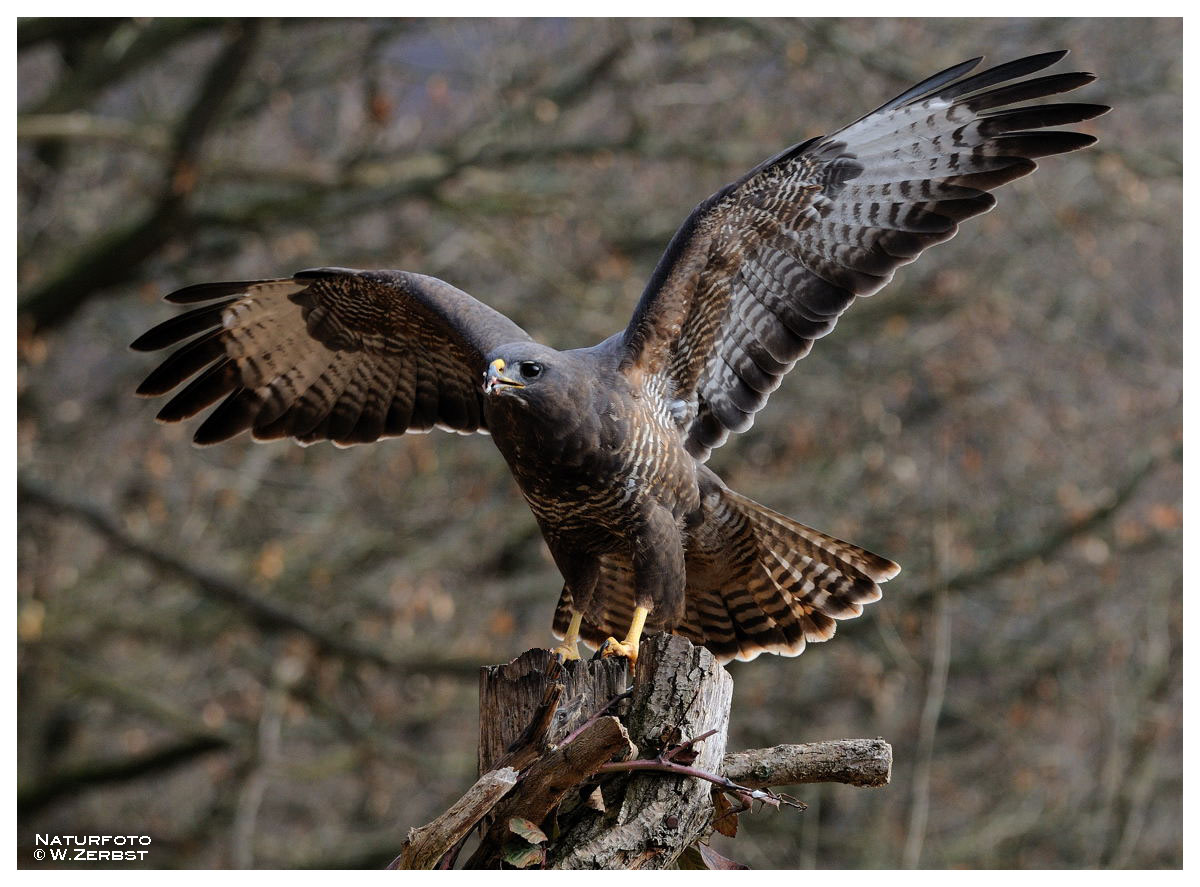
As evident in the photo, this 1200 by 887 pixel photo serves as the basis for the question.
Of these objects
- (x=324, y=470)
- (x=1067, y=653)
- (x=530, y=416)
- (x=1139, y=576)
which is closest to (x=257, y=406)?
(x=530, y=416)

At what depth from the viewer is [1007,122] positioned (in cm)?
516

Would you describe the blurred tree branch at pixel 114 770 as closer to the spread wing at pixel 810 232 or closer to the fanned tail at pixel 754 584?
the fanned tail at pixel 754 584

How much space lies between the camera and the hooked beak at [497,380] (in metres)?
4.50

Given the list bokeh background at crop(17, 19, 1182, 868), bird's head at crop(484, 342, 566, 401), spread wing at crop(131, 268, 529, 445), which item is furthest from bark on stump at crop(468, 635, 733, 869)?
bokeh background at crop(17, 19, 1182, 868)

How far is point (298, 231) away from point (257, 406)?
15.3 ft

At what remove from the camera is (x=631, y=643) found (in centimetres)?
461

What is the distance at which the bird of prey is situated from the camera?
15.8ft

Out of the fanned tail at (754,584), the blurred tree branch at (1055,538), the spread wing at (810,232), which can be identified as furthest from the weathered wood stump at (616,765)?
the blurred tree branch at (1055,538)

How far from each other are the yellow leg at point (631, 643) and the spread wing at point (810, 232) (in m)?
0.87

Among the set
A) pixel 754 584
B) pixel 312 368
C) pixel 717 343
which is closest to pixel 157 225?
pixel 312 368

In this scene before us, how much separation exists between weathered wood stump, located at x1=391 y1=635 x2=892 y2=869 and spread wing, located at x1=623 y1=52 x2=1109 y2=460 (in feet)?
4.83

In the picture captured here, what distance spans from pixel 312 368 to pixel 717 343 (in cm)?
162

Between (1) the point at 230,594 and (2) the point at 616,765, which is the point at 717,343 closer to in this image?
(2) the point at 616,765
